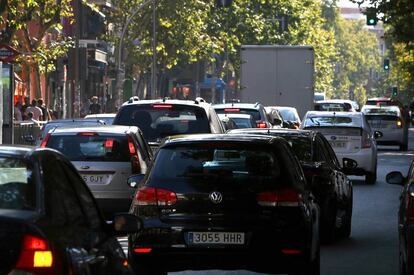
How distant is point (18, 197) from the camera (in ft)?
23.0

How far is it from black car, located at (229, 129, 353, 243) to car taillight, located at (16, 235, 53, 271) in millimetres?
9835

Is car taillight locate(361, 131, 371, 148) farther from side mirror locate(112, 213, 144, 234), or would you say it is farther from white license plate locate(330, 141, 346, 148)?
side mirror locate(112, 213, 144, 234)

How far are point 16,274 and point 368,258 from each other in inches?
372

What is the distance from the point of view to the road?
14.3 metres

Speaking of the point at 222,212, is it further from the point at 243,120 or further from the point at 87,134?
the point at 243,120

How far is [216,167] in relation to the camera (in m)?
11.8

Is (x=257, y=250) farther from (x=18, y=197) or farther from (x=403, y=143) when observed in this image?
(x=403, y=143)

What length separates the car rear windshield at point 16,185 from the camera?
22.8ft

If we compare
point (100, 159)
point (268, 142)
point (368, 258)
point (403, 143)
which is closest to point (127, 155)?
point (100, 159)

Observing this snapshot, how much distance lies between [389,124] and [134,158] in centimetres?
2926

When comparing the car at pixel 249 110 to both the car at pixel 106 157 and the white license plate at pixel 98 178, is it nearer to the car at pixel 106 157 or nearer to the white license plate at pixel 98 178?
the car at pixel 106 157

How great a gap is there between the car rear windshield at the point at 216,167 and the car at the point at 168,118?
29.8 ft

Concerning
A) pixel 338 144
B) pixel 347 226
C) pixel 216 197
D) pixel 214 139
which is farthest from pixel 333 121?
pixel 216 197

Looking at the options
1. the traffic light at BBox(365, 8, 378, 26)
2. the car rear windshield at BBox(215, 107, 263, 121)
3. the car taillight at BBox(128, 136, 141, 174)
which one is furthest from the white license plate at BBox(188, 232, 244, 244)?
the traffic light at BBox(365, 8, 378, 26)
